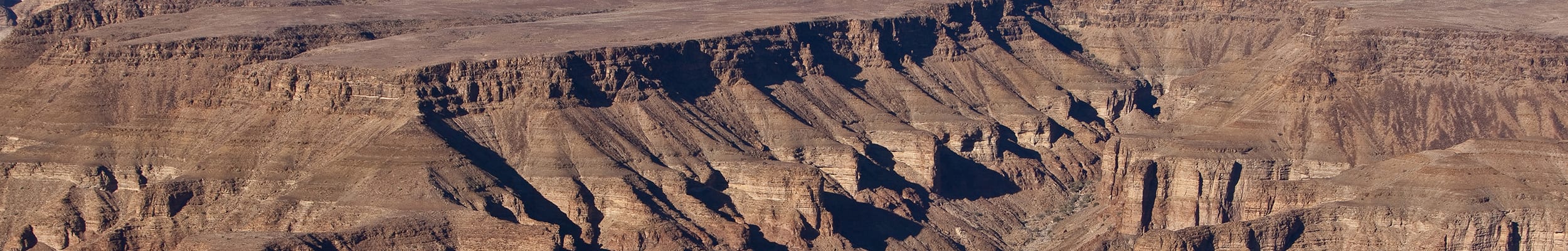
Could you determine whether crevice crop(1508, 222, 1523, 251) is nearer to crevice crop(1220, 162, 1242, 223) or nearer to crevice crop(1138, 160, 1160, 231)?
crevice crop(1220, 162, 1242, 223)

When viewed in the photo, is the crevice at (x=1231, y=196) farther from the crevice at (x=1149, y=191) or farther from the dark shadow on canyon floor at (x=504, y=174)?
the dark shadow on canyon floor at (x=504, y=174)

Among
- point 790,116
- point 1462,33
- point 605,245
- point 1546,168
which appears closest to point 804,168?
point 605,245

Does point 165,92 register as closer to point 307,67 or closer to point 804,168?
point 307,67

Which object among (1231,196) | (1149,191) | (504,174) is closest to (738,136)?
(504,174)

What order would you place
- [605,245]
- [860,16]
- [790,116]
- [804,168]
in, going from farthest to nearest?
1. [860,16]
2. [790,116]
3. [804,168]
4. [605,245]

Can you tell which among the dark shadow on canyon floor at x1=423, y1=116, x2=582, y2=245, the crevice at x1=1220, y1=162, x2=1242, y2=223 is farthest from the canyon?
the dark shadow on canyon floor at x1=423, y1=116, x2=582, y2=245

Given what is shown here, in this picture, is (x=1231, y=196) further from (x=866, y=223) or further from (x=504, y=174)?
(x=504, y=174)

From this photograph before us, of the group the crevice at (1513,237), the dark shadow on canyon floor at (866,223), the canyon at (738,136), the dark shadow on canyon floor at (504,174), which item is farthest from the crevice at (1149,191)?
the dark shadow on canyon floor at (504,174)

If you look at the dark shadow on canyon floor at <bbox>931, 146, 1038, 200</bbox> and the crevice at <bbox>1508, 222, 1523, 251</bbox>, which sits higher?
the crevice at <bbox>1508, 222, 1523, 251</bbox>
